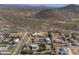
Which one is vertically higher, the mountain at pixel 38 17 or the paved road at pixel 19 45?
the mountain at pixel 38 17

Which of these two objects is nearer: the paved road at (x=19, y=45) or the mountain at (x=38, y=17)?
the paved road at (x=19, y=45)

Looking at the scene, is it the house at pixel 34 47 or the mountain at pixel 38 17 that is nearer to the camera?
the house at pixel 34 47

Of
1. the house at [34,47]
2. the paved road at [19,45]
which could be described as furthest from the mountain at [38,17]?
the house at [34,47]

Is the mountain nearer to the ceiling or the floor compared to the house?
nearer to the ceiling

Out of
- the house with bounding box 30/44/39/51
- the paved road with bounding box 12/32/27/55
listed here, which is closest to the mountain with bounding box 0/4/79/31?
the paved road with bounding box 12/32/27/55

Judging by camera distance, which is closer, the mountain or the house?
the house

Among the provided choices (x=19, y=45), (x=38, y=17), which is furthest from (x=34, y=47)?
(x=38, y=17)

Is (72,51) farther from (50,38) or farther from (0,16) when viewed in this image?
(0,16)

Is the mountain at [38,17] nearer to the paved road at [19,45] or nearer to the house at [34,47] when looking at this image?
the paved road at [19,45]

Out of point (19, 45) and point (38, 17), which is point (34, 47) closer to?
point (19, 45)

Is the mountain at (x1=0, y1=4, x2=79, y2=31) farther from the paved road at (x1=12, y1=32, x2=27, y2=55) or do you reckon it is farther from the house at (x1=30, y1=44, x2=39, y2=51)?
the house at (x1=30, y1=44, x2=39, y2=51)

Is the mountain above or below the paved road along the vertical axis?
above
